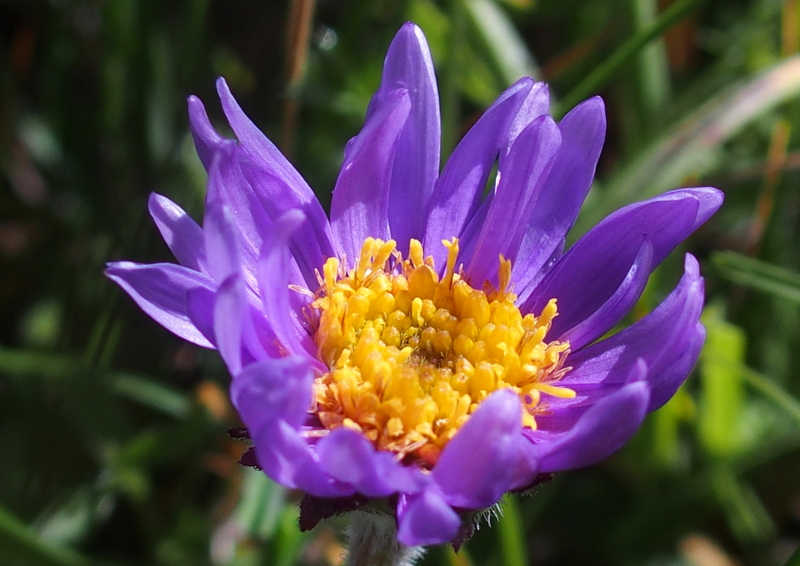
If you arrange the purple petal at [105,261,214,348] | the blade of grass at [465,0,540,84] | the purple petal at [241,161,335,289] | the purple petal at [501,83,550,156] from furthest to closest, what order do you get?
the blade of grass at [465,0,540,84] < the purple petal at [501,83,550,156] < the purple petal at [241,161,335,289] < the purple petal at [105,261,214,348]

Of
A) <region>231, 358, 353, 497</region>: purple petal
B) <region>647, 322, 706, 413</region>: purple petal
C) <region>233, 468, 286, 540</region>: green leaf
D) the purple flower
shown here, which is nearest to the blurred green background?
<region>233, 468, 286, 540</region>: green leaf

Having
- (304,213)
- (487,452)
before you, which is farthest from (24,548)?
(487,452)

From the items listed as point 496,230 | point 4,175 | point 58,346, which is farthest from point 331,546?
point 4,175

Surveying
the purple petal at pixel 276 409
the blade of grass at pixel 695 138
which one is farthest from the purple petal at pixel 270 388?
the blade of grass at pixel 695 138

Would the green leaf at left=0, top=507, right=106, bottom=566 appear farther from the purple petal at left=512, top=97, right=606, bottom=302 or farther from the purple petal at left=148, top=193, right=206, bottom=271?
the purple petal at left=512, top=97, right=606, bottom=302

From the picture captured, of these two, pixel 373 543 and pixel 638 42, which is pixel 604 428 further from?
pixel 638 42

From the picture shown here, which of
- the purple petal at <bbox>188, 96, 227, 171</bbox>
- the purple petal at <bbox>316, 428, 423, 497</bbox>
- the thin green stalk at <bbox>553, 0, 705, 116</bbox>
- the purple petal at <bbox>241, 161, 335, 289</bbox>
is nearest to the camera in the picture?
the purple petal at <bbox>316, 428, 423, 497</bbox>

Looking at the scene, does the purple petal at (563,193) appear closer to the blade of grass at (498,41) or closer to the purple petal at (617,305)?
the purple petal at (617,305)
